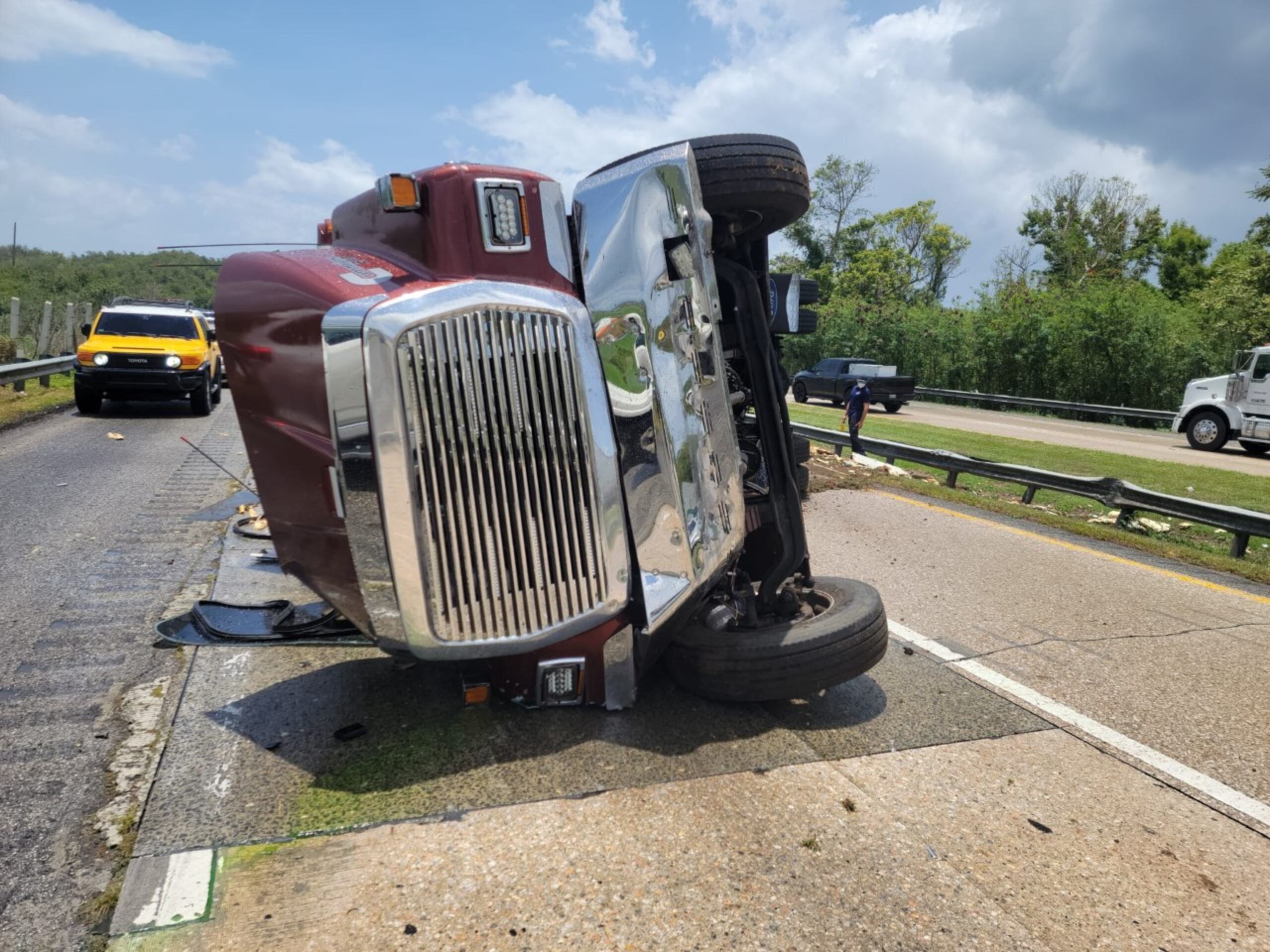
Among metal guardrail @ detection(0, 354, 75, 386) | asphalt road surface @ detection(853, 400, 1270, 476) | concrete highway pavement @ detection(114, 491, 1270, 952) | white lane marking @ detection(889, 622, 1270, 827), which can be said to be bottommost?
asphalt road surface @ detection(853, 400, 1270, 476)

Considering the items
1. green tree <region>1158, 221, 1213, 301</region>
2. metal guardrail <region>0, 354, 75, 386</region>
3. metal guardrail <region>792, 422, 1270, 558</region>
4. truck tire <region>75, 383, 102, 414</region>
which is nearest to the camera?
metal guardrail <region>792, 422, 1270, 558</region>

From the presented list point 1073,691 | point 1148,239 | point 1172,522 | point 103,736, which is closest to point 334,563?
point 103,736

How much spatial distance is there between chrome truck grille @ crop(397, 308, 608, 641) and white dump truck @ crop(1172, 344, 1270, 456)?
19319mm

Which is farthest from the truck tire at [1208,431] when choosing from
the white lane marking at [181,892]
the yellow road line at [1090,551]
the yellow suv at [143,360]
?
the white lane marking at [181,892]

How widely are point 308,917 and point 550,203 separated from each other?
7.39ft

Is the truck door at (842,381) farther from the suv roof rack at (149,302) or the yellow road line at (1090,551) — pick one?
the suv roof rack at (149,302)

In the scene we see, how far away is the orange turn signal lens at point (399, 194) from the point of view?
9.13 ft

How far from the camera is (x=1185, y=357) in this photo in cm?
2841

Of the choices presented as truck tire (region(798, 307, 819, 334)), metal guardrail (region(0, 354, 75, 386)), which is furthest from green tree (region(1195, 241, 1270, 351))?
metal guardrail (region(0, 354, 75, 386))

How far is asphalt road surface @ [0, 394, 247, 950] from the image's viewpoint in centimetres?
238

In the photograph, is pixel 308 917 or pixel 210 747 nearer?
pixel 308 917

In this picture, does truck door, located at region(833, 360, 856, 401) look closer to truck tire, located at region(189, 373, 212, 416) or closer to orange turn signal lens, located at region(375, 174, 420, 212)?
truck tire, located at region(189, 373, 212, 416)

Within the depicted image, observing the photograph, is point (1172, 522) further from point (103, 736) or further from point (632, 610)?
point (103, 736)

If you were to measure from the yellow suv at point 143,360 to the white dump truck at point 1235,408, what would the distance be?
19578 mm
